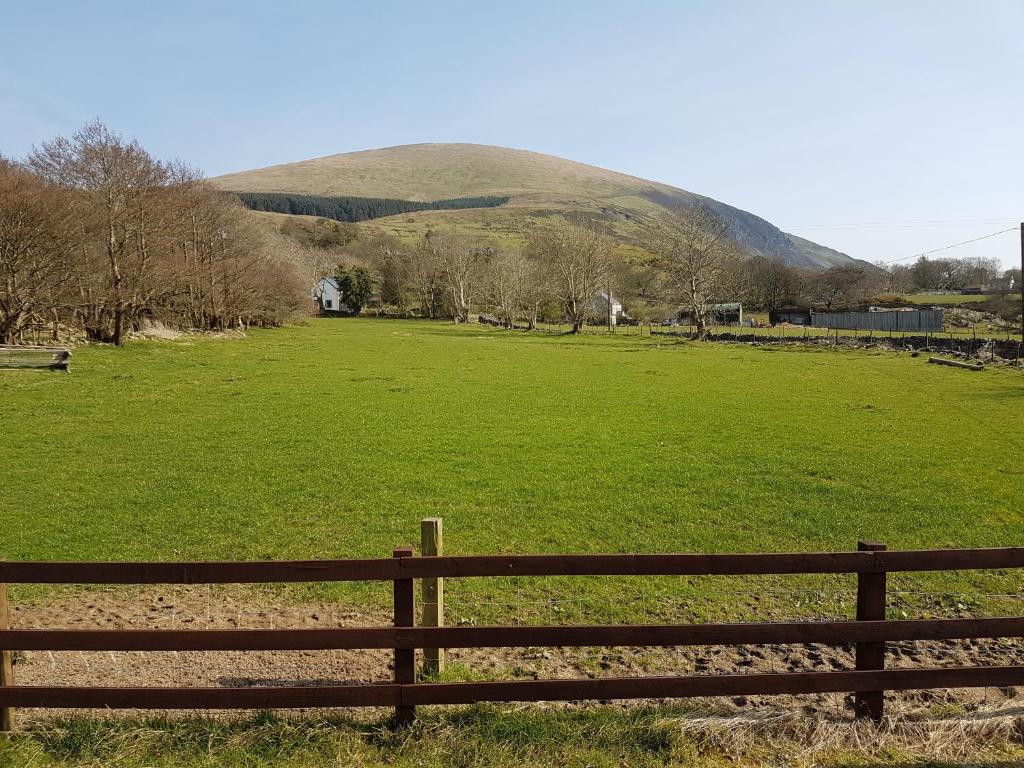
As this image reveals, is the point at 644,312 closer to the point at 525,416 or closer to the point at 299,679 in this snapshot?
the point at 525,416

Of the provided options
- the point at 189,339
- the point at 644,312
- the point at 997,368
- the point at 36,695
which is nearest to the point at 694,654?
the point at 36,695

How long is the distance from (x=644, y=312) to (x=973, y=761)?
4091 inches

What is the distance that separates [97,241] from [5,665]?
45.0 m

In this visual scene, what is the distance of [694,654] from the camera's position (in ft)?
23.5

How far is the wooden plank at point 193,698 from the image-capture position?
16.0 ft

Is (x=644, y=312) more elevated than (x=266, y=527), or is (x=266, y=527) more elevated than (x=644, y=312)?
(x=644, y=312)

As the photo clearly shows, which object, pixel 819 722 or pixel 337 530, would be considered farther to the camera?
pixel 337 530

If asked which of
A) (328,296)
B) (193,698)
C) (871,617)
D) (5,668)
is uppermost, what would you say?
(328,296)

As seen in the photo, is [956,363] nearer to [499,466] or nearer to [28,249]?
[499,466]

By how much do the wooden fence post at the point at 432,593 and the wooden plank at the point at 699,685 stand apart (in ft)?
2.23

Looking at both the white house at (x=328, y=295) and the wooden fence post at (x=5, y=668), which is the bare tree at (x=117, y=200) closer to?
the wooden fence post at (x=5, y=668)

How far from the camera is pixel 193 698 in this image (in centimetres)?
491

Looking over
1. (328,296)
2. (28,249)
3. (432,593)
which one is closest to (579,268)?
(28,249)

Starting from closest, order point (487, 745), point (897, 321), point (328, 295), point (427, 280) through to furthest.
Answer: point (487, 745) → point (897, 321) → point (427, 280) → point (328, 295)
